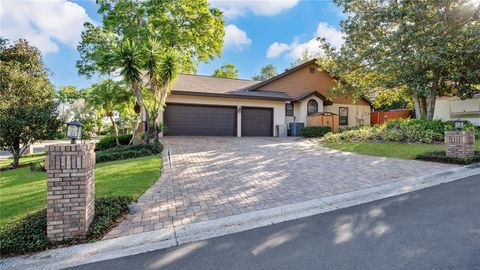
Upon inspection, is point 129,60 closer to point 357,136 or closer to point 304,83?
point 357,136

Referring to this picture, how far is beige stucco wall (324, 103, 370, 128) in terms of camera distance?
70.3 feet

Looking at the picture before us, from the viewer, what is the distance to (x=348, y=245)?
2.93 meters

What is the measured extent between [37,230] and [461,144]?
10.0 m

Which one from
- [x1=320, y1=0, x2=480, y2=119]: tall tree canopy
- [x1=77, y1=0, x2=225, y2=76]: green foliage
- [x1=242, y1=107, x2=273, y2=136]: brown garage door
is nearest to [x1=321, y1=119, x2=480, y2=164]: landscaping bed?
[x1=320, y1=0, x2=480, y2=119]: tall tree canopy

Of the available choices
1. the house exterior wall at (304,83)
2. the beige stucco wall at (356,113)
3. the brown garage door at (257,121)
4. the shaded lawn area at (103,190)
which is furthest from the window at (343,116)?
the shaded lawn area at (103,190)

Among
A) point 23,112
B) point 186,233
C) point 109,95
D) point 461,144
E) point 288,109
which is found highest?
point 109,95

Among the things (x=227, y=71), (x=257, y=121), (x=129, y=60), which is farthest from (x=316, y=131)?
(x=227, y=71)

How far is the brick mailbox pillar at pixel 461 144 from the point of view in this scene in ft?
23.4

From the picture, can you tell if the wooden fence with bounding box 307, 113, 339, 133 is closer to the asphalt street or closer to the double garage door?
the double garage door

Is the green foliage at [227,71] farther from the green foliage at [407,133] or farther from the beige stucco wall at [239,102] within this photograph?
the green foliage at [407,133]

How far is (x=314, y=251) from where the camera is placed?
9.29 ft

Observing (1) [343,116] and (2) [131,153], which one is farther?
(1) [343,116]

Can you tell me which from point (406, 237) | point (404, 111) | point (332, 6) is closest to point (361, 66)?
point (332, 6)

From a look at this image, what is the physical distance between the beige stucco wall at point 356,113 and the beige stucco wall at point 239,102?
5687 millimetres
